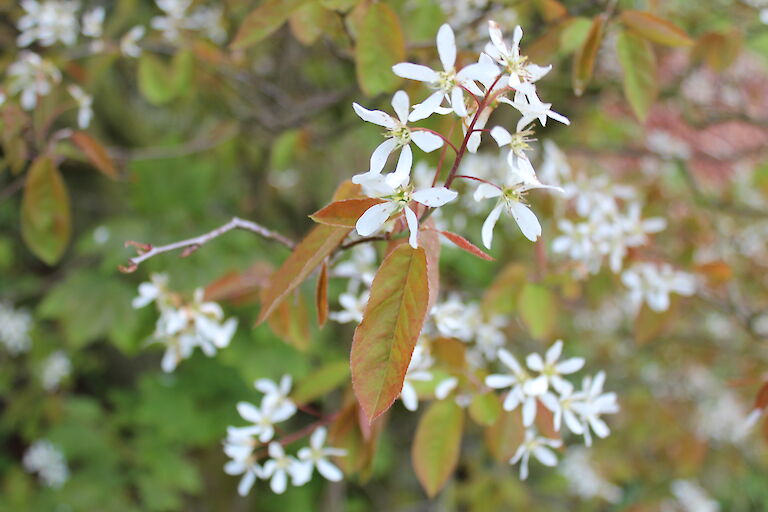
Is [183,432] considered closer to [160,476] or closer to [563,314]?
[160,476]

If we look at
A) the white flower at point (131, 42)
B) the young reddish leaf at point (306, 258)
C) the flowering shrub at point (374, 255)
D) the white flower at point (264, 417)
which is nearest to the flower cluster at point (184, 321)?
the flowering shrub at point (374, 255)

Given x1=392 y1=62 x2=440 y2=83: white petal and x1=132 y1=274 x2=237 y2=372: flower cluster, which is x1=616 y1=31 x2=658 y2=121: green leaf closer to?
x1=392 y1=62 x2=440 y2=83: white petal

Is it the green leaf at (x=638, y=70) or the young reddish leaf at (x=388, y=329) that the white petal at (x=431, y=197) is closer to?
the young reddish leaf at (x=388, y=329)

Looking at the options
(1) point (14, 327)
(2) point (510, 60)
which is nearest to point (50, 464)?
(1) point (14, 327)

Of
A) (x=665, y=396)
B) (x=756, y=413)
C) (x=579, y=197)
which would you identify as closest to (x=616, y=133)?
(x=665, y=396)

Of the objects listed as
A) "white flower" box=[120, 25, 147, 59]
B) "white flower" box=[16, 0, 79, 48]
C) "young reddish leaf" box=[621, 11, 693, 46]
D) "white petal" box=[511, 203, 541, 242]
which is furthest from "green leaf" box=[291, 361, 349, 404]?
"white flower" box=[16, 0, 79, 48]
